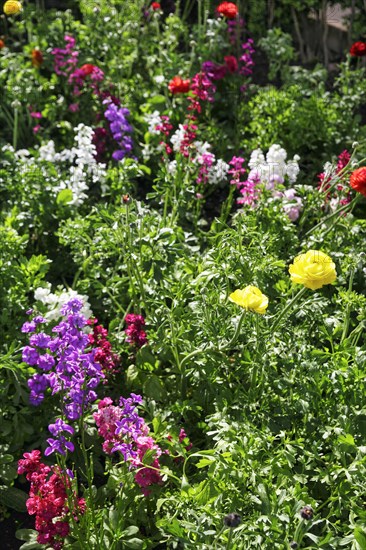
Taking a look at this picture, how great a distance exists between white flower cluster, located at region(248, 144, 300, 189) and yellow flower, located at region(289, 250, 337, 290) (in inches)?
49.3

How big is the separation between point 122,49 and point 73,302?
111 inches

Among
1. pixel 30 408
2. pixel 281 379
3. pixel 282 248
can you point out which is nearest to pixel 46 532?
pixel 30 408

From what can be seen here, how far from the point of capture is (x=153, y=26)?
5.43 m

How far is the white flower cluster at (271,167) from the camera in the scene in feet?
12.2

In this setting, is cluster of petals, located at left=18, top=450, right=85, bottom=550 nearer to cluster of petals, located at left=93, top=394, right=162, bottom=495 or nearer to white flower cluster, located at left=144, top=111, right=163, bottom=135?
cluster of petals, located at left=93, top=394, right=162, bottom=495

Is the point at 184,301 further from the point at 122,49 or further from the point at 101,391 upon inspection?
the point at 122,49

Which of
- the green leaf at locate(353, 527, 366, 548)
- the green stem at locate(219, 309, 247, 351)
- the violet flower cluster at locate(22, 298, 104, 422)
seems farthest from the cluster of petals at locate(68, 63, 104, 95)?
the green leaf at locate(353, 527, 366, 548)

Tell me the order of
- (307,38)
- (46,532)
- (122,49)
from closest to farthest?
1. (46,532)
2. (122,49)
3. (307,38)

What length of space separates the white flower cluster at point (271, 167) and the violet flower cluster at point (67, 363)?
1263 millimetres

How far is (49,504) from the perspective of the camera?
2506 millimetres

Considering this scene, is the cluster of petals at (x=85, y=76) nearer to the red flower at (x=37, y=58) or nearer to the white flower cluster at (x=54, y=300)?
the red flower at (x=37, y=58)

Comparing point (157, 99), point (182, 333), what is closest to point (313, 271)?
point (182, 333)

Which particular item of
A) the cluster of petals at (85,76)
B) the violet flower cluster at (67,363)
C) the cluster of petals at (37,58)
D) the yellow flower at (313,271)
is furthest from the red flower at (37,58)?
the yellow flower at (313,271)

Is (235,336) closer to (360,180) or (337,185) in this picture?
(360,180)
